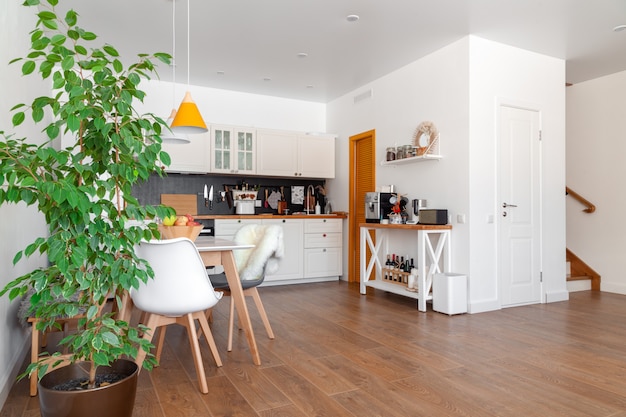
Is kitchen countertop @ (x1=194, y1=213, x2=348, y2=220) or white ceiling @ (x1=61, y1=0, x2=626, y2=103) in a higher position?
white ceiling @ (x1=61, y1=0, x2=626, y2=103)

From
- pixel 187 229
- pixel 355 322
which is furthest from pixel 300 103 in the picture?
pixel 187 229

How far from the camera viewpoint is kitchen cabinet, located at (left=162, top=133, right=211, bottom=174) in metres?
5.59

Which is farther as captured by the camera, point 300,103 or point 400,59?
point 300,103

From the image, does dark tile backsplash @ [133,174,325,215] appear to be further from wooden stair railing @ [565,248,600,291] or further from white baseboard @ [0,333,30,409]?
wooden stair railing @ [565,248,600,291]

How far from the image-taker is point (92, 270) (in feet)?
5.91

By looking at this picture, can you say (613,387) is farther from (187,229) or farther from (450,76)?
(450,76)

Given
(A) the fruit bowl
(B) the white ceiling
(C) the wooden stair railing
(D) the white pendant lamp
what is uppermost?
(B) the white ceiling

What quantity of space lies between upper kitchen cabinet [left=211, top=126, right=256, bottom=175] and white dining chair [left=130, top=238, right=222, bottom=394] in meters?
3.49

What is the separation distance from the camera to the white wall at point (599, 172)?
216 inches

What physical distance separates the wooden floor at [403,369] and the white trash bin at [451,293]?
138 mm

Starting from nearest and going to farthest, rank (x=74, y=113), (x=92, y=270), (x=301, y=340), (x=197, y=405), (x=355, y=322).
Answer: (x=74, y=113)
(x=92, y=270)
(x=197, y=405)
(x=301, y=340)
(x=355, y=322)

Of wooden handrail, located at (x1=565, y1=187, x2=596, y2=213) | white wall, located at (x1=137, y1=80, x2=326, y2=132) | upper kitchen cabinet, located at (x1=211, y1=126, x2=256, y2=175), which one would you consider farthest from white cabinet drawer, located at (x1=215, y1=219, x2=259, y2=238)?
wooden handrail, located at (x1=565, y1=187, x2=596, y2=213)

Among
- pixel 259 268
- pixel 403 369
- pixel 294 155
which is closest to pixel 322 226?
pixel 294 155

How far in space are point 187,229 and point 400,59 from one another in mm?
3335
